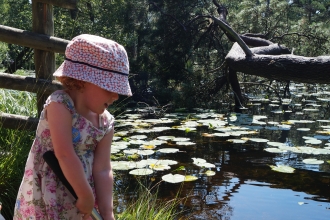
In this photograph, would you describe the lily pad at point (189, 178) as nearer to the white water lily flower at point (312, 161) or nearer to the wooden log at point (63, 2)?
the white water lily flower at point (312, 161)

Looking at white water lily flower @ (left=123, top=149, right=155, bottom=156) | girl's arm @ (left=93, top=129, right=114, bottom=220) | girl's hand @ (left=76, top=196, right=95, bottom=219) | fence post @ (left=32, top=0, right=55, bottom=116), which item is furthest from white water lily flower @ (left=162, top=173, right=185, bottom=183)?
girl's hand @ (left=76, top=196, right=95, bottom=219)

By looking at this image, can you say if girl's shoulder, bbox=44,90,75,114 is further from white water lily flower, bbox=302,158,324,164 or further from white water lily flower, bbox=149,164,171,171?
white water lily flower, bbox=302,158,324,164

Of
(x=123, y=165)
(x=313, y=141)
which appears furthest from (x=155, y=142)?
(x=313, y=141)

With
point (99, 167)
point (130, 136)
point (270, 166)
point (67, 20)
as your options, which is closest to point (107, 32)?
point (67, 20)

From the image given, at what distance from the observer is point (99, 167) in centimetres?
175

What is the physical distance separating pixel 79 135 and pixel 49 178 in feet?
0.62

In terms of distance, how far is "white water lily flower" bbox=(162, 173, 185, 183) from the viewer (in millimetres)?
4199

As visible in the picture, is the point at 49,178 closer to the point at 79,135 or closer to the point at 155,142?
the point at 79,135

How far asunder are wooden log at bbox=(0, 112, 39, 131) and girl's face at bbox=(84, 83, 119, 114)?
5.50 ft

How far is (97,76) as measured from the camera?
5.19ft

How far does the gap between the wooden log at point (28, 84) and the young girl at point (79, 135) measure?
1.65 metres

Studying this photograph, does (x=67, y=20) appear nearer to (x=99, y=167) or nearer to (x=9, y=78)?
(x=9, y=78)

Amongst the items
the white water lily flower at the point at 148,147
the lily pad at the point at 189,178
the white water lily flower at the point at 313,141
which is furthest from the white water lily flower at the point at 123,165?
the white water lily flower at the point at 313,141

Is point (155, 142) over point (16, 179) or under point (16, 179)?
under
